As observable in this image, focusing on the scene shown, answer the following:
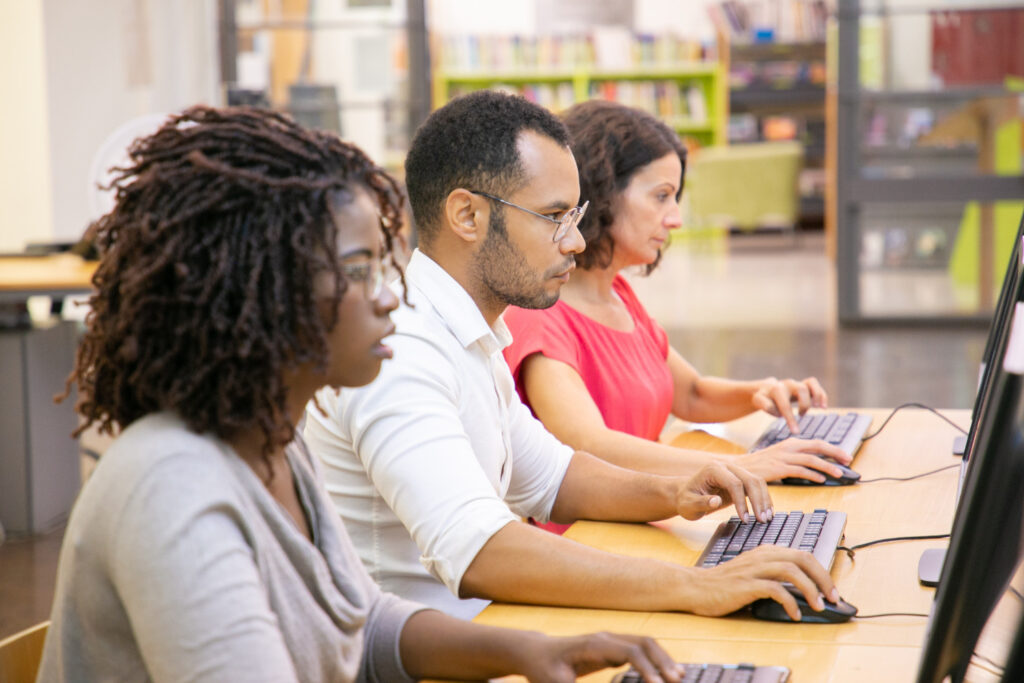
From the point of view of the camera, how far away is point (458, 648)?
1028 mm

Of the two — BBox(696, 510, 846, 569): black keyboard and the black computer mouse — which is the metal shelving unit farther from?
BBox(696, 510, 846, 569): black keyboard

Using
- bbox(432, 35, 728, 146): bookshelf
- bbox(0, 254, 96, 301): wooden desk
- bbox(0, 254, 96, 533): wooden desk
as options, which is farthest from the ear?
bbox(432, 35, 728, 146): bookshelf

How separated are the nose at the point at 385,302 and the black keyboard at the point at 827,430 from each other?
1.02 meters

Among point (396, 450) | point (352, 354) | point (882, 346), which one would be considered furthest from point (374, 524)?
point (882, 346)

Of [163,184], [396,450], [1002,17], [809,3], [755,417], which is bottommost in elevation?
[755,417]

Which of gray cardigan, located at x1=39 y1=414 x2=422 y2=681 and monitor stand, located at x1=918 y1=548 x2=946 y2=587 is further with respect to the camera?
monitor stand, located at x1=918 y1=548 x2=946 y2=587

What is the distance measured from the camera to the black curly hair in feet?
2.85

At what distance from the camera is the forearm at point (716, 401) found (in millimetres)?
2271

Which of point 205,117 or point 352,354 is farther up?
point 205,117

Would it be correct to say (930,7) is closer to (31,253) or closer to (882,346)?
(882,346)

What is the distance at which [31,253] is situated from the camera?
3877 mm

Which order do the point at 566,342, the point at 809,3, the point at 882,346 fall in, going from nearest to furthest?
the point at 566,342
the point at 882,346
the point at 809,3

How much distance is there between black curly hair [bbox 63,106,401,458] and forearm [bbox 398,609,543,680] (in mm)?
245

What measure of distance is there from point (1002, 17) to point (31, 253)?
4.86 meters
